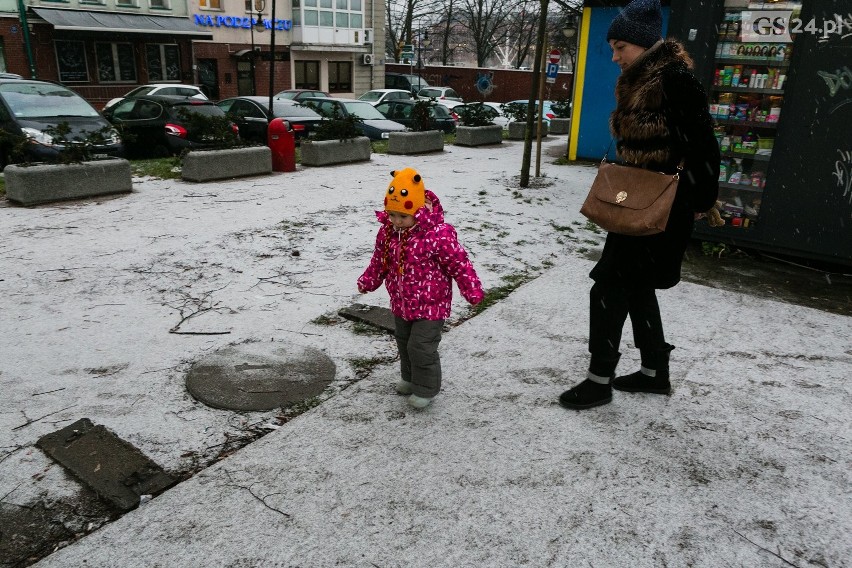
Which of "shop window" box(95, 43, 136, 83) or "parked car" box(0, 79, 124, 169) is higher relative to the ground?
"shop window" box(95, 43, 136, 83)

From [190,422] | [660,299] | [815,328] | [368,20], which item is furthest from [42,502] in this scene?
[368,20]

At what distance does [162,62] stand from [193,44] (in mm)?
2152

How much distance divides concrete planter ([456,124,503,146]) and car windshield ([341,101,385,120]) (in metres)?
2.36

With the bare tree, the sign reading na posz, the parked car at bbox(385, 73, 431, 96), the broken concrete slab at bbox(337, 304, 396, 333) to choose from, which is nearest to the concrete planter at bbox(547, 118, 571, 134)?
the parked car at bbox(385, 73, 431, 96)

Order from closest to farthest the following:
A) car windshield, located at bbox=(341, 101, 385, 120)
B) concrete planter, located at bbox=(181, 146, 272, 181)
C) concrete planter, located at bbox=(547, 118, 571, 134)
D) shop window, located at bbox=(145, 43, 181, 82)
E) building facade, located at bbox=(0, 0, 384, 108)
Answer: concrete planter, located at bbox=(181, 146, 272, 181) → car windshield, located at bbox=(341, 101, 385, 120) → concrete planter, located at bbox=(547, 118, 571, 134) → building facade, located at bbox=(0, 0, 384, 108) → shop window, located at bbox=(145, 43, 181, 82)

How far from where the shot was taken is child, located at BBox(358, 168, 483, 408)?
3.17 meters

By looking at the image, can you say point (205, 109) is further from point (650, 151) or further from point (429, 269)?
point (650, 151)

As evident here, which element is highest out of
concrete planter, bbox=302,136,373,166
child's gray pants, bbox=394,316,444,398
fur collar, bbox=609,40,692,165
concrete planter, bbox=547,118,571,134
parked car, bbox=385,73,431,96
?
parked car, bbox=385,73,431,96

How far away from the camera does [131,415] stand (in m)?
3.24

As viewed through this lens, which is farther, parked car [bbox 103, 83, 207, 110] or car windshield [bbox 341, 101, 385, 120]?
parked car [bbox 103, 83, 207, 110]

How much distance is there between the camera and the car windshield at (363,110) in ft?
55.1

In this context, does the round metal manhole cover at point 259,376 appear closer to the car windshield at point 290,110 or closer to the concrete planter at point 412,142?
the concrete planter at point 412,142

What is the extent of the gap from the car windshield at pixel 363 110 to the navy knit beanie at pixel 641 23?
1421cm

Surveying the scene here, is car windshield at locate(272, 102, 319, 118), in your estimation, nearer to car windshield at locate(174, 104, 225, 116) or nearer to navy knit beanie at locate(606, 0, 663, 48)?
car windshield at locate(174, 104, 225, 116)
